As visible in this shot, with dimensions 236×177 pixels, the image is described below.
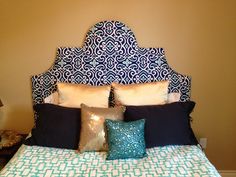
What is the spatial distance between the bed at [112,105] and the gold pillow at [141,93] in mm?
18

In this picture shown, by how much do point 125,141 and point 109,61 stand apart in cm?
88

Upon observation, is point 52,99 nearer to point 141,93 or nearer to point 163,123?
point 141,93

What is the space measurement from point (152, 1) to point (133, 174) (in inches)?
62.0

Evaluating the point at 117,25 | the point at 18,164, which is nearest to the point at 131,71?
the point at 117,25

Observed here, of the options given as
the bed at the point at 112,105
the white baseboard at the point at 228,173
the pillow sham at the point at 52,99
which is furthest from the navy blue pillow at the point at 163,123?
the white baseboard at the point at 228,173

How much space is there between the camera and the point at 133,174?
162 centimetres

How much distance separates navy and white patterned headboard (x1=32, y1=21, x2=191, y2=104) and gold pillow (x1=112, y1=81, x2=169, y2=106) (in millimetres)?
165

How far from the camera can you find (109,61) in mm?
2424

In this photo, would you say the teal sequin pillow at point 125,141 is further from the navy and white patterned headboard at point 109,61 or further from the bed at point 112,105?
the navy and white patterned headboard at point 109,61

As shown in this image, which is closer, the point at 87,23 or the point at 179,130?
the point at 179,130

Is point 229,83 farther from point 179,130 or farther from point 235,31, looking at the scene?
point 179,130

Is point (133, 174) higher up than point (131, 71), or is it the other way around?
point (131, 71)

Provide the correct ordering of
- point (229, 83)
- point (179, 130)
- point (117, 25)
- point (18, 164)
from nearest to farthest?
point (18, 164) < point (179, 130) < point (117, 25) < point (229, 83)

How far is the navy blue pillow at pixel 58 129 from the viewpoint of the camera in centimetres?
198
